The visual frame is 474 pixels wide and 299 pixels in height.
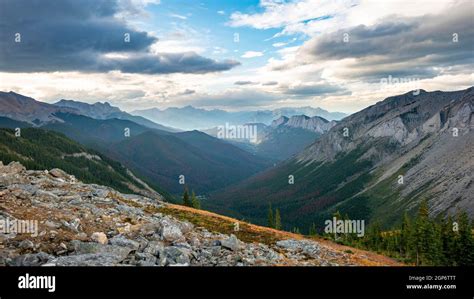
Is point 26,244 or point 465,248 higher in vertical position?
point 26,244

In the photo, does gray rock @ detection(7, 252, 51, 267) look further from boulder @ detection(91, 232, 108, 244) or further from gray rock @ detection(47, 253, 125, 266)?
boulder @ detection(91, 232, 108, 244)

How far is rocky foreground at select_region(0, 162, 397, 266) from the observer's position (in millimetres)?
22530

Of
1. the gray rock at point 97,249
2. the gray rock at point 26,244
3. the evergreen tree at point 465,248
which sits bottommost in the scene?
the evergreen tree at point 465,248

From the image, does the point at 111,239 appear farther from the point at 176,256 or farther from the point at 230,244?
the point at 230,244

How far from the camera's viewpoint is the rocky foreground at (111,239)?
2253 cm

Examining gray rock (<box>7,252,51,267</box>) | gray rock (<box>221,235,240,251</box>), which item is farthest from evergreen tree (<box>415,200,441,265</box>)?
gray rock (<box>7,252,51,267</box>)

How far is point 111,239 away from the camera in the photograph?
26.2m

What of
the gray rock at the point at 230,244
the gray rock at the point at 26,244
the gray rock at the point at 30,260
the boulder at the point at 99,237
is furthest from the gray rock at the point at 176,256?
the gray rock at the point at 26,244

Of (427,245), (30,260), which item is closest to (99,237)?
(30,260)

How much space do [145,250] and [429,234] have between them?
58181mm

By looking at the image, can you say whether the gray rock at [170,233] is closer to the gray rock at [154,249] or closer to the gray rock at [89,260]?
the gray rock at [154,249]
